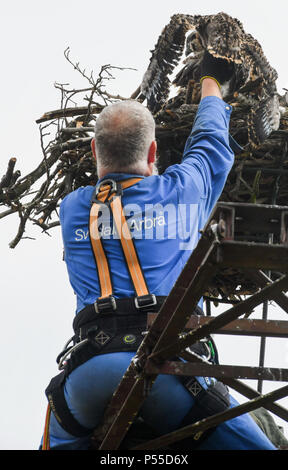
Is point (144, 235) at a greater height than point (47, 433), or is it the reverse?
point (144, 235)

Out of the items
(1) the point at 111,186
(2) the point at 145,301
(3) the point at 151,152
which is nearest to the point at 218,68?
(3) the point at 151,152

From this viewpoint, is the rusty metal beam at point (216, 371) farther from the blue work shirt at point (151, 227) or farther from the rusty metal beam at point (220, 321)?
the blue work shirt at point (151, 227)

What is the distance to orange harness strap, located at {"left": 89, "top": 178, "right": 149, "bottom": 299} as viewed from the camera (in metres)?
3.72

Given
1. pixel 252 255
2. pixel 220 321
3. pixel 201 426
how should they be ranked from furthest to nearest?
1. pixel 201 426
2. pixel 220 321
3. pixel 252 255

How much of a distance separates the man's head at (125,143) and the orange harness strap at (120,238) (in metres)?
0.12

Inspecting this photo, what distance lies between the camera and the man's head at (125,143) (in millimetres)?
4062

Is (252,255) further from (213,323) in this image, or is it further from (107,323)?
(107,323)

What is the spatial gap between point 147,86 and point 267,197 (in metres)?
1.19

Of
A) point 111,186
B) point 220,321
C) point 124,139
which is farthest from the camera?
point 124,139

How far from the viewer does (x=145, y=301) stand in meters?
3.66

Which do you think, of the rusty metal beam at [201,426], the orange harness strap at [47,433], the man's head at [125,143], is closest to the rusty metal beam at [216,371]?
the rusty metal beam at [201,426]

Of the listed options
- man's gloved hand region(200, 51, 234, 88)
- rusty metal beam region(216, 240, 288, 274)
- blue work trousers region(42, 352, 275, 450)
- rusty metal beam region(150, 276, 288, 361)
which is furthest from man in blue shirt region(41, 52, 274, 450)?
rusty metal beam region(216, 240, 288, 274)

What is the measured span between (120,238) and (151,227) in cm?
15
